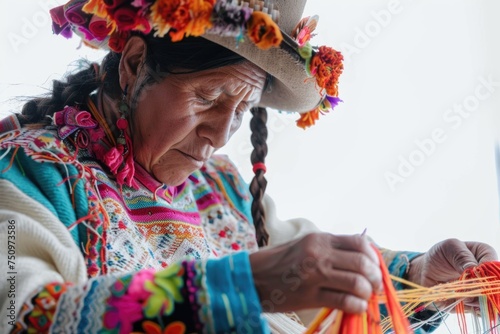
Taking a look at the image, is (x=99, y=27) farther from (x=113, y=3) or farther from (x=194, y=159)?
(x=194, y=159)

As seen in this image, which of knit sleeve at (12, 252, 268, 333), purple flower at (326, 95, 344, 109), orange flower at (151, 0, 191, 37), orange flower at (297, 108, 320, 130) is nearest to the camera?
knit sleeve at (12, 252, 268, 333)

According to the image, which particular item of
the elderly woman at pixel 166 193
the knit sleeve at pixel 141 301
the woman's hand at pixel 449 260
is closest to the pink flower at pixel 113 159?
the elderly woman at pixel 166 193

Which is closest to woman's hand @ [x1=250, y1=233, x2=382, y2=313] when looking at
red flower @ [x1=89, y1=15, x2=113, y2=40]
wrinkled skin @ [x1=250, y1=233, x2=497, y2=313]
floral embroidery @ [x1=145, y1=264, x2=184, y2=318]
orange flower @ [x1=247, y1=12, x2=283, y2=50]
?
wrinkled skin @ [x1=250, y1=233, x2=497, y2=313]

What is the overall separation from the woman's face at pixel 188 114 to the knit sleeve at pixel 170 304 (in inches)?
21.6

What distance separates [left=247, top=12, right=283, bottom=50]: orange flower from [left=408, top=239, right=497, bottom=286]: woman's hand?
0.68m

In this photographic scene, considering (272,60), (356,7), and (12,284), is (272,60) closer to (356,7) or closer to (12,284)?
(12,284)

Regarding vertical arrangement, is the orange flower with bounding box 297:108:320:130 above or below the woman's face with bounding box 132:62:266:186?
above

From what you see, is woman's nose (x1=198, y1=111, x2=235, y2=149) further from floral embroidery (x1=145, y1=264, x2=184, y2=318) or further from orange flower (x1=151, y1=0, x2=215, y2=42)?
floral embroidery (x1=145, y1=264, x2=184, y2=318)

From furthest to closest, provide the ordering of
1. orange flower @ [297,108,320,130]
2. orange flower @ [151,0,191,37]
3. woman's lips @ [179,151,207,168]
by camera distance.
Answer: orange flower @ [297,108,320,130] < woman's lips @ [179,151,207,168] < orange flower @ [151,0,191,37]

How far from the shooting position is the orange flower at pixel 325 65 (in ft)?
4.59

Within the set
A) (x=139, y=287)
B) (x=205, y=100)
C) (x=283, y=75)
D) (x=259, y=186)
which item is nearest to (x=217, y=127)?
(x=205, y=100)

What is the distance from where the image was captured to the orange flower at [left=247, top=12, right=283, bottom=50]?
124 centimetres

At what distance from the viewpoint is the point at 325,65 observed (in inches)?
55.2

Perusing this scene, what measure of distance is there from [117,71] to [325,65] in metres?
0.53
